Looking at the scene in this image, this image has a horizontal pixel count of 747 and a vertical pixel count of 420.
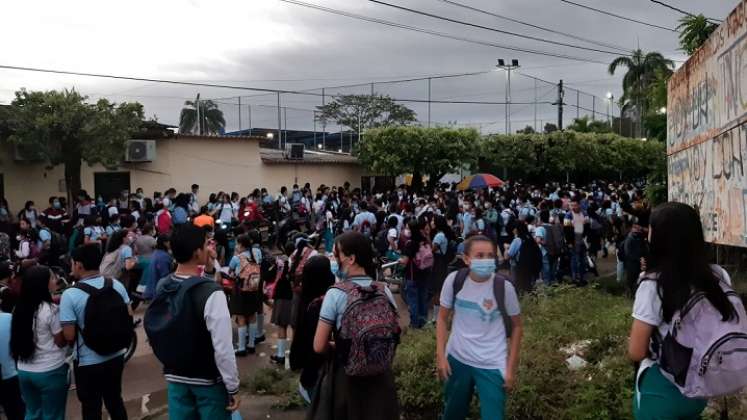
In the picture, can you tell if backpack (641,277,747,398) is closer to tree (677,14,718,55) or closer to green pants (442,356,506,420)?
green pants (442,356,506,420)

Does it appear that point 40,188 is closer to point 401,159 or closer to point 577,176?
point 401,159

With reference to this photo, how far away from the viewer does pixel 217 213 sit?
15836mm

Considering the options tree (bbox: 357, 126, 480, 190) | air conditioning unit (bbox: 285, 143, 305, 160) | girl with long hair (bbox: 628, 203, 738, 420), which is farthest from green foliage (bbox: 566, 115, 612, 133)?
girl with long hair (bbox: 628, 203, 738, 420)

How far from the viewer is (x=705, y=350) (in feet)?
8.16

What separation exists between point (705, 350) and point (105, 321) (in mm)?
3490

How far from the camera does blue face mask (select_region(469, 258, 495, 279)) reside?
397 centimetres

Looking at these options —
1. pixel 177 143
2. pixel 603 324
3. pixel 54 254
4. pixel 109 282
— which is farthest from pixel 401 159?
pixel 109 282

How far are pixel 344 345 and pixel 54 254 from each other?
9849 mm

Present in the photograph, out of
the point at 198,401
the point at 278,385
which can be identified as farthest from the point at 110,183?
the point at 198,401

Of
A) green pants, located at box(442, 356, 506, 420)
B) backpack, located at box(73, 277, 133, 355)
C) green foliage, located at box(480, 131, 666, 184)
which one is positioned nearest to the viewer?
green pants, located at box(442, 356, 506, 420)

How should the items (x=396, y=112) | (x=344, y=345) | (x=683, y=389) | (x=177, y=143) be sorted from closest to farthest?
(x=683, y=389) → (x=344, y=345) → (x=177, y=143) → (x=396, y=112)

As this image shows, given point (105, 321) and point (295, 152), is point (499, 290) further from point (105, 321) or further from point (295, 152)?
point (295, 152)

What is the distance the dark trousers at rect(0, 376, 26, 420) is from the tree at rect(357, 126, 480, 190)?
69.9ft

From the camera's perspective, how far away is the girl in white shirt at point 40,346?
4.21 m
